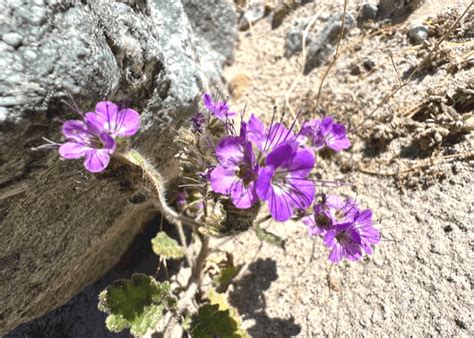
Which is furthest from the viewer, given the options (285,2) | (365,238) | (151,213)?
(285,2)

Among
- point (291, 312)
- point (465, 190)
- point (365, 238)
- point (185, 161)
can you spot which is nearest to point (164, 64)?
point (185, 161)

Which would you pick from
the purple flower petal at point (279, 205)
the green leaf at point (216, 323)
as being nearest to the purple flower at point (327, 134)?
the purple flower petal at point (279, 205)

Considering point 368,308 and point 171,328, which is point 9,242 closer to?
point 171,328

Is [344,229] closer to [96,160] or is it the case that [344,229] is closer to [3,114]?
[96,160]

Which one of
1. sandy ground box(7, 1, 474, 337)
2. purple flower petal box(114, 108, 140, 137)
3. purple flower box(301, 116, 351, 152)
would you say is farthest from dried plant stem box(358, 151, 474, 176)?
purple flower petal box(114, 108, 140, 137)

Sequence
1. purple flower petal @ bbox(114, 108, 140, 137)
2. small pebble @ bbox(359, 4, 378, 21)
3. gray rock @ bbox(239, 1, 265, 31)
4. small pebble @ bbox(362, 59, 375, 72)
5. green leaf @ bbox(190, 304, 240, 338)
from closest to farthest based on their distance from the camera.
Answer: purple flower petal @ bbox(114, 108, 140, 137)
green leaf @ bbox(190, 304, 240, 338)
small pebble @ bbox(362, 59, 375, 72)
small pebble @ bbox(359, 4, 378, 21)
gray rock @ bbox(239, 1, 265, 31)

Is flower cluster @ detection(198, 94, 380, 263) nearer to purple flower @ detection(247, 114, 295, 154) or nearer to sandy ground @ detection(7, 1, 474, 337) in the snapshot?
purple flower @ detection(247, 114, 295, 154)

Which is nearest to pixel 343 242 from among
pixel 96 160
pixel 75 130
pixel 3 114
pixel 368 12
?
pixel 96 160
